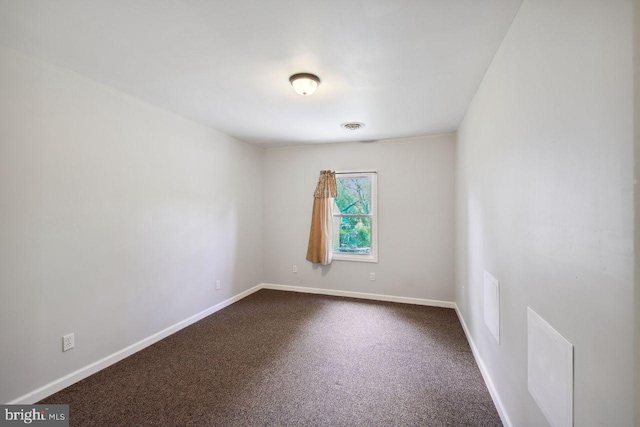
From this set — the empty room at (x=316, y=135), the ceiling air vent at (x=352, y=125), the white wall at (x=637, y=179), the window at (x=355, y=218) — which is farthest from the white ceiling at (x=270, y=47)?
the window at (x=355, y=218)

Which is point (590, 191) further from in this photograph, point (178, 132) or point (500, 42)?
point (178, 132)

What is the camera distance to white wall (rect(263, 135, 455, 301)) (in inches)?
148

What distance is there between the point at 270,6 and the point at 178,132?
2084 millimetres

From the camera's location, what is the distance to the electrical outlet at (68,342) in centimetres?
202

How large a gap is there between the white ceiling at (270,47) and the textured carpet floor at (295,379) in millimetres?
2351

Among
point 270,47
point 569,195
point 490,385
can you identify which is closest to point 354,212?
point 490,385

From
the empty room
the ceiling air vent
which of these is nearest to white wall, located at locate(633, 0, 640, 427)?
the empty room

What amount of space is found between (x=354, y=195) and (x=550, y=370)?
10.8ft

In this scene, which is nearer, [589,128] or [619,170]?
[619,170]

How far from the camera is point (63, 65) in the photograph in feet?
6.44

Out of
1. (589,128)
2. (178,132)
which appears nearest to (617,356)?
(589,128)

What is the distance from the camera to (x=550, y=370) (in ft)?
3.59

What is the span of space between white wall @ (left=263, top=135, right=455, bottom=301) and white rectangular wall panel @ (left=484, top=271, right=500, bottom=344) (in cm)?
176

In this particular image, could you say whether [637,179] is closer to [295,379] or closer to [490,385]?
[490,385]
